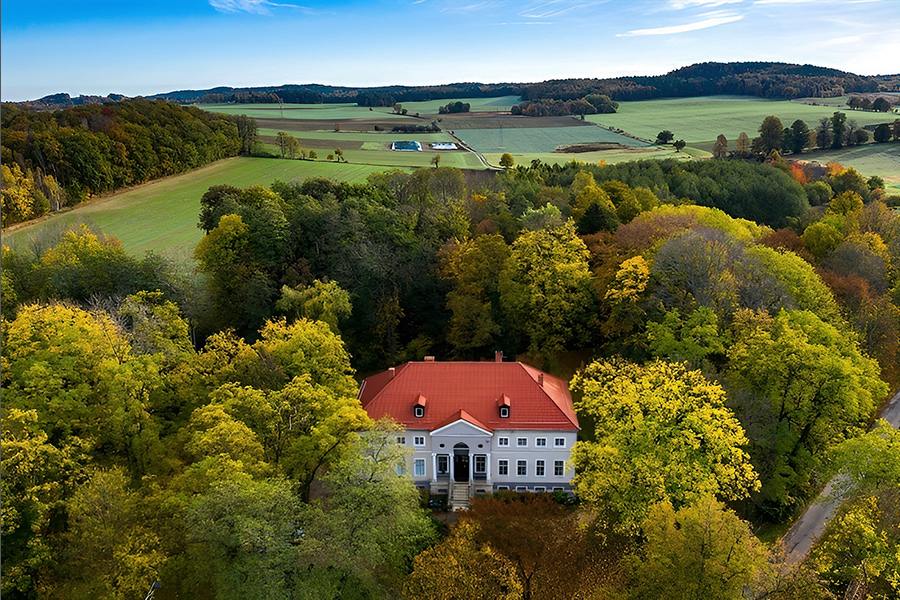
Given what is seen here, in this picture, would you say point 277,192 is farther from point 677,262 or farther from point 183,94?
point 183,94

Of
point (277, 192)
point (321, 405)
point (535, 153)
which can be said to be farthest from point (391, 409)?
point (535, 153)

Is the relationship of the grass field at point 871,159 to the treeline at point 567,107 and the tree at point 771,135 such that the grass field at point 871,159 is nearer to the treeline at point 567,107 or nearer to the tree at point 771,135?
the tree at point 771,135

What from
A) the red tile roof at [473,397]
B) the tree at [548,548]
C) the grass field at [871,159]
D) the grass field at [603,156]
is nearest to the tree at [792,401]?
the red tile roof at [473,397]

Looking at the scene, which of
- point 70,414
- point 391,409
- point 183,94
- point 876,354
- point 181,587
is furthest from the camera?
point 183,94

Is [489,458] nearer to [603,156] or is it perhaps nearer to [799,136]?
[603,156]

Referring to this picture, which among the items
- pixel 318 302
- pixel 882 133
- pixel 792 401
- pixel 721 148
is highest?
pixel 882 133

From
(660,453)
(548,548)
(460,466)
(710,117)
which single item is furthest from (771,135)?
(548,548)

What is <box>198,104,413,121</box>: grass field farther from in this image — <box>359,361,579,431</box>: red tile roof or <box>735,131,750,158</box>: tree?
<box>359,361,579,431</box>: red tile roof
